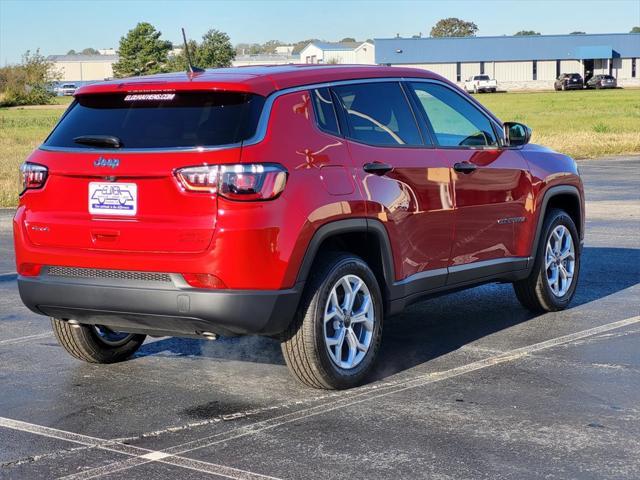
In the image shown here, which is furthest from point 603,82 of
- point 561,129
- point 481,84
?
point 561,129

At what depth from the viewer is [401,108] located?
7.08 m

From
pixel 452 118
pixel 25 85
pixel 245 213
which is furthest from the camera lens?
pixel 25 85

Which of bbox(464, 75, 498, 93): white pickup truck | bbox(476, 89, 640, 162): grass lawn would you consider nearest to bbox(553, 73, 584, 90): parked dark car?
bbox(464, 75, 498, 93): white pickup truck

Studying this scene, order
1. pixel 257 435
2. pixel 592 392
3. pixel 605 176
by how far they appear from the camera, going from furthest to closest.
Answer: pixel 605 176, pixel 592 392, pixel 257 435

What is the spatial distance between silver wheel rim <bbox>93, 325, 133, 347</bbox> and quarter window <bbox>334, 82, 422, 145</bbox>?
1.98 m

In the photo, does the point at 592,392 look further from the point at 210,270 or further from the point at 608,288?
the point at 608,288

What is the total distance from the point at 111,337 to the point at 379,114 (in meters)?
2.16

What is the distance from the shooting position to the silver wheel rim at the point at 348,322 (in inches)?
249

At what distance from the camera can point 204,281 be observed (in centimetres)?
579

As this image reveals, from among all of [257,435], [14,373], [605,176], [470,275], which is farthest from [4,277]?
[605,176]

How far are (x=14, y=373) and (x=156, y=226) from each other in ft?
5.56

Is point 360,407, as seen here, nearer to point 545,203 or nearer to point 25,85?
point 545,203

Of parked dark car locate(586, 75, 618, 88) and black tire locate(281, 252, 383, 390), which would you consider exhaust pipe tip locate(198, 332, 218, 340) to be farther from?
parked dark car locate(586, 75, 618, 88)

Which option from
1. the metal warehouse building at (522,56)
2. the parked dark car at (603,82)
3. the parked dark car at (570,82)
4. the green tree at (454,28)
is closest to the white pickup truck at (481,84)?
the parked dark car at (570,82)
